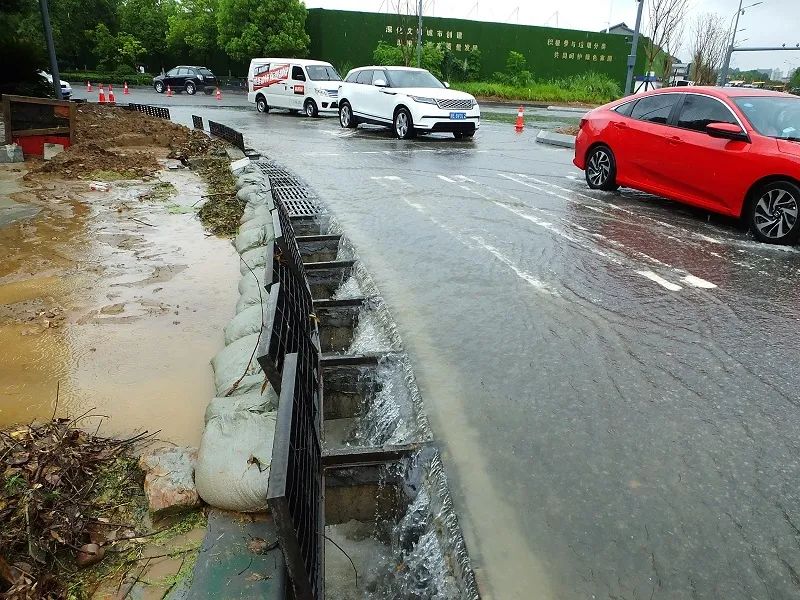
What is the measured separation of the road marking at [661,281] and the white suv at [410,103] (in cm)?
1046

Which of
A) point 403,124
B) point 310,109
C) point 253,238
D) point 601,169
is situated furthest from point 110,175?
point 310,109

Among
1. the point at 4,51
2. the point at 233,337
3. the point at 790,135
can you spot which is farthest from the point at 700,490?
the point at 4,51

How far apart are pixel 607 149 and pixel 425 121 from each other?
675 cm

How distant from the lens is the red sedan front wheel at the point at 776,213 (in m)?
6.39

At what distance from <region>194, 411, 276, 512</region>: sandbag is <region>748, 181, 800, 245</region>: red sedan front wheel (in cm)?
590

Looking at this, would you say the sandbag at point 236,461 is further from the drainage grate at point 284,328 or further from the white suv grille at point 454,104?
the white suv grille at point 454,104

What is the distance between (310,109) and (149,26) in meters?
32.4

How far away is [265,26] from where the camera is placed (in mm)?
38031

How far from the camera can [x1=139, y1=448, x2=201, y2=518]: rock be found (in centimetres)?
267

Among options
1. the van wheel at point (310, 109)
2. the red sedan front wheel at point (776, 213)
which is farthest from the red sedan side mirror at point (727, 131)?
the van wheel at point (310, 109)

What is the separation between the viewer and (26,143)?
11.5 meters

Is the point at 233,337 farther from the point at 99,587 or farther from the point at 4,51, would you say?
the point at 4,51

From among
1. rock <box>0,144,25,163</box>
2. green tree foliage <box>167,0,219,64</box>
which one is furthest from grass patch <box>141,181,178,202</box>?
green tree foliage <box>167,0,219,64</box>

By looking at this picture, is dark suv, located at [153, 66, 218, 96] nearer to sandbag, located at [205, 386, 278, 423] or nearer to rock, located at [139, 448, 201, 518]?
sandbag, located at [205, 386, 278, 423]
